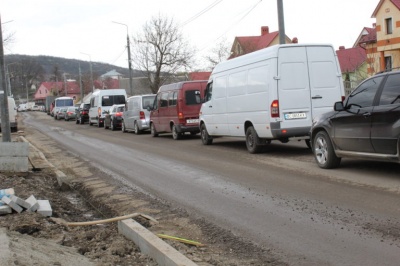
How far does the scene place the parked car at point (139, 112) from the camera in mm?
22828

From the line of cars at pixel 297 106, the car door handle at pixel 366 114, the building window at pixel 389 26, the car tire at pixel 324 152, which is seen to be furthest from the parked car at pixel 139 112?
the building window at pixel 389 26

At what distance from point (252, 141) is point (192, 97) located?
586cm

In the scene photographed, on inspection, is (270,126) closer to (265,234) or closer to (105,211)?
(105,211)

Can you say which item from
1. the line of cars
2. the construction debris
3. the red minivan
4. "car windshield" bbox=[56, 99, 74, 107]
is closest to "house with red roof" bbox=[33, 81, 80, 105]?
"car windshield" bbox=[56, 99, 74, 107]

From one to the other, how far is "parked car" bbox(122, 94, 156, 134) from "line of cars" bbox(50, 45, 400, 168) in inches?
201

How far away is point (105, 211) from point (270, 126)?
206 inches

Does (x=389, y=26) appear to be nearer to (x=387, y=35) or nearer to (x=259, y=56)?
(x=387, y=35)

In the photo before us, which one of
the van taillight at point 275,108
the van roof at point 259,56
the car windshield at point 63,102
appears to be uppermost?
the car windshield at point 63,102

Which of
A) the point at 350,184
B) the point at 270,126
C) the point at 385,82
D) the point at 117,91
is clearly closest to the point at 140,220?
the point at 350,184

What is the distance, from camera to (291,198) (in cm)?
698

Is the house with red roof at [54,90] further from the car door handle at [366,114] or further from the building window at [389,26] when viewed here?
the car door handle at [366,114]

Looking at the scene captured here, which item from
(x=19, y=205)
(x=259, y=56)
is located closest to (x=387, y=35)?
(x=259, y=56)

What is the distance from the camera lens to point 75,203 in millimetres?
8289

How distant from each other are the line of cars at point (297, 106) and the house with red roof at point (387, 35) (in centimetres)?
2314
